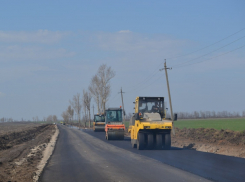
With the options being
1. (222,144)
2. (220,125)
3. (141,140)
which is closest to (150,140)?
(141,140)

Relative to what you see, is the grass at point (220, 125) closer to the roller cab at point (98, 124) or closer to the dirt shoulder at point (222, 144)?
the dirt shoulder at point (222, 144)

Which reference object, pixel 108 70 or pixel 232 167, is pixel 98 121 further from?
pixel 232 167

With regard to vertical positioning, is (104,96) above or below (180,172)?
above

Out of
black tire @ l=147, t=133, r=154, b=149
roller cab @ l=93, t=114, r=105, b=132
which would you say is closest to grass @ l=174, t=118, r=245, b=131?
roller cab @ l=93, t=114, r=105, b=132

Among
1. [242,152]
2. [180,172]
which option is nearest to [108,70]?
[242,152]

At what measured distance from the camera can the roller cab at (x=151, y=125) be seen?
20.3m

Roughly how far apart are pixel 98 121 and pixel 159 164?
138ft

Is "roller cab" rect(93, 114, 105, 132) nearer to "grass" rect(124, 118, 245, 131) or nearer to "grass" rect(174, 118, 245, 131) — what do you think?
"grass" rect(124, 118, 245, 131)

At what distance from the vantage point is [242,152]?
57.3 feet

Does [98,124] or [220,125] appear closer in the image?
[220,125]

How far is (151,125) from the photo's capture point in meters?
20.2

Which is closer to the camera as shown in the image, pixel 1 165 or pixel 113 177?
pixel 113 177

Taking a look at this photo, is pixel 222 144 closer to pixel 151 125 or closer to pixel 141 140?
pixel 151 125

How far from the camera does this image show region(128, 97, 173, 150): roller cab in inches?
799
